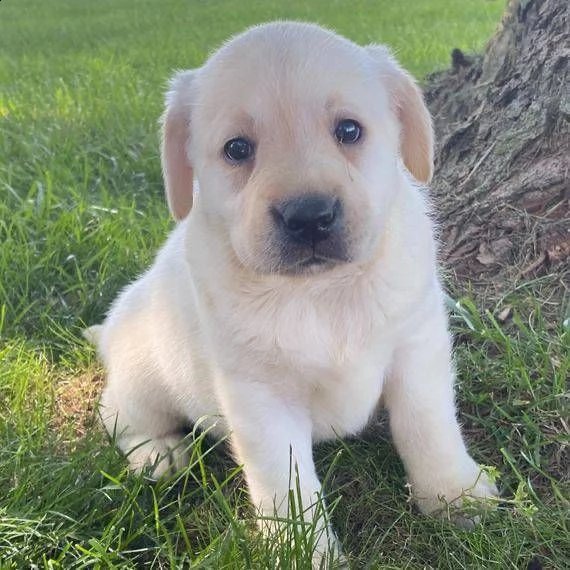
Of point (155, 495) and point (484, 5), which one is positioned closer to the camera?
point (155, 495)

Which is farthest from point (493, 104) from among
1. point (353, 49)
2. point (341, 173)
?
point (341, 173)

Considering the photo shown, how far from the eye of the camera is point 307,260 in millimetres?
1847

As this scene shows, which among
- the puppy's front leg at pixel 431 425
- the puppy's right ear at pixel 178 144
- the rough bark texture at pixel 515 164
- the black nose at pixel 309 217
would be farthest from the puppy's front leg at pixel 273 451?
the rough bark texture at pixel 515 164

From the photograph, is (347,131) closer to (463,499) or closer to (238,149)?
(238,149)

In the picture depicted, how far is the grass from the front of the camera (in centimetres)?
201

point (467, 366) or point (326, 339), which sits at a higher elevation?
point (326, 339)

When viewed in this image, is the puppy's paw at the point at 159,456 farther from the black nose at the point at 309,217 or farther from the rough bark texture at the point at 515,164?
the rough bark texture at the point at 515,164

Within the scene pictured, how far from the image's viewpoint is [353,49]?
2039 millimetres

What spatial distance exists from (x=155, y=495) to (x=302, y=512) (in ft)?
1.83

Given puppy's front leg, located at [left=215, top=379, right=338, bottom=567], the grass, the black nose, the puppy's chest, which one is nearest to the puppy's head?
the black nose

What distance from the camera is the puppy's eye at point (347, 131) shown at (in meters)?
1.92

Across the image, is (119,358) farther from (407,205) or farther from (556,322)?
(556,322)

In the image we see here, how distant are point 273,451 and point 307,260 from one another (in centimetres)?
52

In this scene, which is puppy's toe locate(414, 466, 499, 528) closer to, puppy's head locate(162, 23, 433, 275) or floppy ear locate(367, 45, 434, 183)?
puppy's head locate(162, 23, 433, 275)
